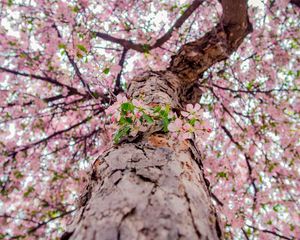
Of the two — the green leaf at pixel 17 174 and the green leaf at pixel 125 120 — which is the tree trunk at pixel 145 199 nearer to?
the green leaf at pixel 125 120

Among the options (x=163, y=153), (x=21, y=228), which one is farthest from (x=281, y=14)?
(x=21, y=228)

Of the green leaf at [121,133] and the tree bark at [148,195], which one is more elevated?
the green leaf at [121,133]

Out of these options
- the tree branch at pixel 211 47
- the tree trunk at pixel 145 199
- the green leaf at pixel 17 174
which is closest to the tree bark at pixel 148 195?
the tree trunk at pixel 145 199

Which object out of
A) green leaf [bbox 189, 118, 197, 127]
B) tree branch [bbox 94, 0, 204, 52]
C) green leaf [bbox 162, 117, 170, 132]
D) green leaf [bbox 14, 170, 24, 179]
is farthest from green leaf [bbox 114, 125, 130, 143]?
green leaf [bbox 14, 170, 24, 179]

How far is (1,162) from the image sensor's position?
187 inches

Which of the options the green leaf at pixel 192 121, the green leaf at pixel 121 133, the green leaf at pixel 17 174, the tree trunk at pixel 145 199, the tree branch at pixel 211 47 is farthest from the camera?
the green leaf at pixel 17 174

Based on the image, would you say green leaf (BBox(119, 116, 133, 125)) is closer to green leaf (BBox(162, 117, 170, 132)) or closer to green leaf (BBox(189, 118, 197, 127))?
green leaf (BBox(162, 117, 170, 132))

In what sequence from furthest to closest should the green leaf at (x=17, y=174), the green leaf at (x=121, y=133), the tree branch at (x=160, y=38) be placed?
the green leaf at (x=17, y=174) < the tree branch at (x=160, y=38) < the green leaf at (x=121, y=133)

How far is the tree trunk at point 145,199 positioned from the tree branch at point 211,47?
5.83 feet

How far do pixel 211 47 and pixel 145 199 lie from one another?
8.08 feet

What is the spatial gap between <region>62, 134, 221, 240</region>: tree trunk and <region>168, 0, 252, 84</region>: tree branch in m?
1.78

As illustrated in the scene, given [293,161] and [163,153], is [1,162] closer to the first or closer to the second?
[163,153]

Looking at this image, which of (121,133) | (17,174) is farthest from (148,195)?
(17,174)

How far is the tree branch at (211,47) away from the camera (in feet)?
9.68
